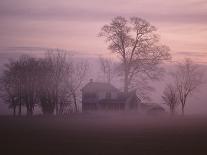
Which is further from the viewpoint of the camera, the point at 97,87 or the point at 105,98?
the point at 97,87

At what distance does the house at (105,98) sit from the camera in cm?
8901

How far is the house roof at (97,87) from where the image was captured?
9688 cm

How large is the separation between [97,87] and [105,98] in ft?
14.8

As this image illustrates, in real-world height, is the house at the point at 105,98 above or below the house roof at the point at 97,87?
below

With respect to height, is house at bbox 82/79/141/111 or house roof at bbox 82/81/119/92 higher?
house roof at bbox 82/81/119/92

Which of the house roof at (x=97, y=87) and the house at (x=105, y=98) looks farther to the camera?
the house roof at (x=97, y=87)

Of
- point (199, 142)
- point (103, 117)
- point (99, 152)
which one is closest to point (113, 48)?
point (103, 117)

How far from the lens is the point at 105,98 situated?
94625 millimetres

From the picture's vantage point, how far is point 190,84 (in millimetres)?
99375

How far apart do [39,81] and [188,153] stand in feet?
198

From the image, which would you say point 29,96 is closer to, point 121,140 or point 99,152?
point 121,140

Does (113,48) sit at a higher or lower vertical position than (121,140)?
higher

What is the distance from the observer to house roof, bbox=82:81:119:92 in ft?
318

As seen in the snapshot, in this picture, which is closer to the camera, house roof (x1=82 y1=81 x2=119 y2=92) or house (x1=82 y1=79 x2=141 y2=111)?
house (x1=82 y1=79 x2=141 y2=111)
